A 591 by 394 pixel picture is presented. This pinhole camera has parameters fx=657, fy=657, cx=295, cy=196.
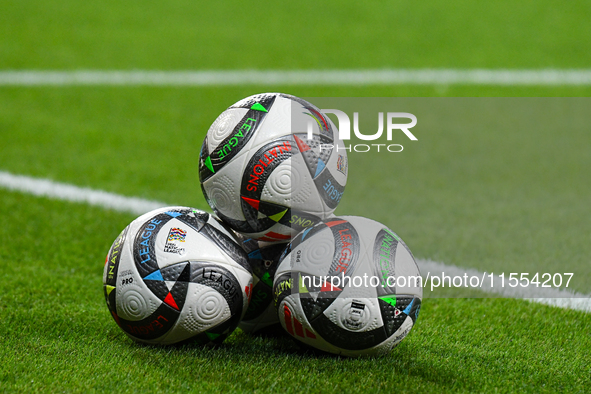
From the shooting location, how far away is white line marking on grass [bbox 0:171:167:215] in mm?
6027

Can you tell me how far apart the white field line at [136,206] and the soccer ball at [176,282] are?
1.95m

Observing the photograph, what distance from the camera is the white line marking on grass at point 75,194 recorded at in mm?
6027

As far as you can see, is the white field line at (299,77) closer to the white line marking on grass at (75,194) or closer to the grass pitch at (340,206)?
the grass pitch at (340,206)

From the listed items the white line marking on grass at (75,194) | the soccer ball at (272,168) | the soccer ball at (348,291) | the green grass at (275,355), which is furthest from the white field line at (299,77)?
the soccer ball at (348,291)

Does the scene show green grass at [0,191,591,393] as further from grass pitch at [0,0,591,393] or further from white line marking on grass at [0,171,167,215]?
white line marking on grass at [0,171,167,215]

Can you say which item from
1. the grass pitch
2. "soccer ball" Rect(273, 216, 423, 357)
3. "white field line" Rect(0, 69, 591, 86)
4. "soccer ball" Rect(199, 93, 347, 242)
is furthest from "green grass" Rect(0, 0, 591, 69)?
"soccer ball" Rect(273, 216, 423, 357)

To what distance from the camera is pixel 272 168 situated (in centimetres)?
322

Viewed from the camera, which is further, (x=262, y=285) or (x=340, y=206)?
(x=340, y=206)

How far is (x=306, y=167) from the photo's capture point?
10.7 feet

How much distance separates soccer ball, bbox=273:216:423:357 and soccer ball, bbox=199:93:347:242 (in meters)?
0.17

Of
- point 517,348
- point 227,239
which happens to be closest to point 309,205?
point 227,239

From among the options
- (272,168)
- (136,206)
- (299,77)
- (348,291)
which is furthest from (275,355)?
(299,77)

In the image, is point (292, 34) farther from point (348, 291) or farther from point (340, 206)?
point (348, 291)

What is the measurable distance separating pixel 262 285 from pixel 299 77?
828cm
